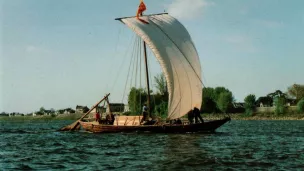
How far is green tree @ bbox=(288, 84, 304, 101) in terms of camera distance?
158575 mm

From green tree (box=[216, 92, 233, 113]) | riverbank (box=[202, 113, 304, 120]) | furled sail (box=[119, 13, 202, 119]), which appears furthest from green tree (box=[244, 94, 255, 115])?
furled sail (box=[119, 13, 202, 119])

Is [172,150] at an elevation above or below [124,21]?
below

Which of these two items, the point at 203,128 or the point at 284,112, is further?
the point at 284,112

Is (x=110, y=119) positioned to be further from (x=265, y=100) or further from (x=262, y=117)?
(x=265, y=100)

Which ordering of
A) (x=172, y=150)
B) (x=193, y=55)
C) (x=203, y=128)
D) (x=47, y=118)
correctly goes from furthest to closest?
(x=47, y=118)
(x=193, y=55)
(x=203, y=128)
(x=172, y=150)

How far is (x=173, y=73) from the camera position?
44.0m

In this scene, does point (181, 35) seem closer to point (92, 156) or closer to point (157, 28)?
point (157, 28)

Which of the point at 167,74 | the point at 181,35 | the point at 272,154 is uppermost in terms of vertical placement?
the point at 181,35

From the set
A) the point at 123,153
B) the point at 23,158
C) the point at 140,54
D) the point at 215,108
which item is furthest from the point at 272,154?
the point at 215,108

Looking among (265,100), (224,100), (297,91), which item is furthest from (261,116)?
(265,100)

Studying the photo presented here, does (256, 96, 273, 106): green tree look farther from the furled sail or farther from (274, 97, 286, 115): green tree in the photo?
the furled sail

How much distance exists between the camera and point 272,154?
24922mm

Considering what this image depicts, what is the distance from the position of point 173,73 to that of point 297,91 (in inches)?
5018

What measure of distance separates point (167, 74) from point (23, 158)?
2204cm
